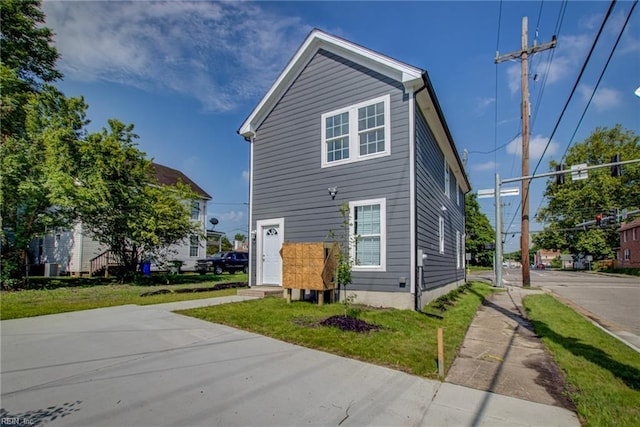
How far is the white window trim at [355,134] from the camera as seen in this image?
8945mm

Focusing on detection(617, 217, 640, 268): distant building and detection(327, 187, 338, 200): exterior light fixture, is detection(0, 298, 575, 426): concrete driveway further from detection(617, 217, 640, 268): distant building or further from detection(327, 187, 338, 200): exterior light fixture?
detection(617, 217, 640, 268): distant building

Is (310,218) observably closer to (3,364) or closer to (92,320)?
(92,320)

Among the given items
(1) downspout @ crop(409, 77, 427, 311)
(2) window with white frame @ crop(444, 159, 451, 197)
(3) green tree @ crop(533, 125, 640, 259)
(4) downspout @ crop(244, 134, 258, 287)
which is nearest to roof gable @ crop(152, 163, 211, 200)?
(4) downspout @ crop(244, 134, 258, 287)

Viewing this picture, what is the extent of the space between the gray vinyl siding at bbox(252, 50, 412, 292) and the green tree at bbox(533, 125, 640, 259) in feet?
119

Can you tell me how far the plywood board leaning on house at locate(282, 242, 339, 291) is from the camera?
844cm

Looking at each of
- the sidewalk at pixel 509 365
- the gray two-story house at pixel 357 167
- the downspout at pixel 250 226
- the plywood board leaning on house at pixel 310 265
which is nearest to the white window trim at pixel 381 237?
the gray two-story house at pixel 357 167

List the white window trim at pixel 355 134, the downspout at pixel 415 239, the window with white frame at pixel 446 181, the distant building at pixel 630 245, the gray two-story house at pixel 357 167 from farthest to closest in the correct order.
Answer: the distant building at pixel 630 245 < the window with white frame at pixel 446 181 < the white window trim at pixel 355 134 < the gray two-story house at pixel 357 167 < the downspout at pixel 415 239

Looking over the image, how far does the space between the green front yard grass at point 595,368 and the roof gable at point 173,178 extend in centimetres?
2554

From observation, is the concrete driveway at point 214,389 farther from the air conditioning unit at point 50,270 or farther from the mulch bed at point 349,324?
the air conditioning unit at point 50,270

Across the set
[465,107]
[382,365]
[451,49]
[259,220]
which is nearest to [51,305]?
[259,220]

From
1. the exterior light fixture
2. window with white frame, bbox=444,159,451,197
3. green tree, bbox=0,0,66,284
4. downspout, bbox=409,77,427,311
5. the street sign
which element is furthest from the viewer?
window with white frame, bbox=444,159,451,197

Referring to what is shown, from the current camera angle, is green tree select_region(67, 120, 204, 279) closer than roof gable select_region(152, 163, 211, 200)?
Yes

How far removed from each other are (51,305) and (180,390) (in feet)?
23.6

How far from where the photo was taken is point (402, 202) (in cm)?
852
